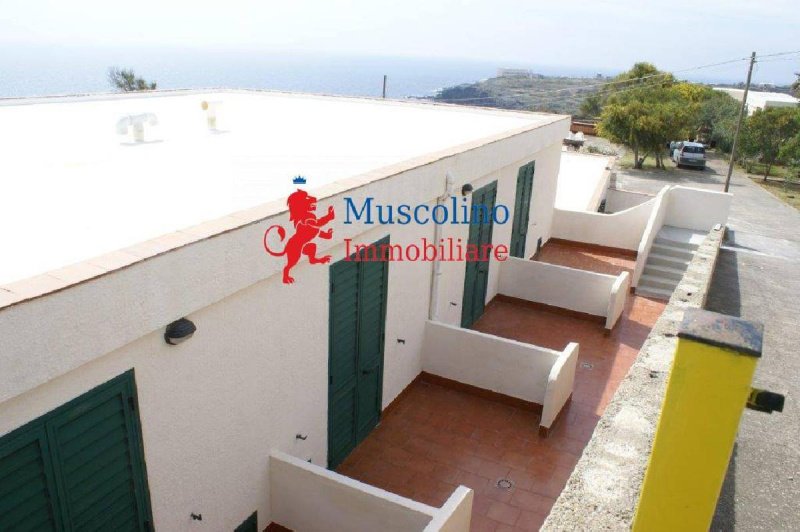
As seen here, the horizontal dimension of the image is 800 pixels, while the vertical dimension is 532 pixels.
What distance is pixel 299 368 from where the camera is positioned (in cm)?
643

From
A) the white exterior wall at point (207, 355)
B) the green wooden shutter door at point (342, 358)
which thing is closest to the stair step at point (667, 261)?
the white exterior wall at point (207, 355)

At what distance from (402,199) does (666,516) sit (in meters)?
5.47

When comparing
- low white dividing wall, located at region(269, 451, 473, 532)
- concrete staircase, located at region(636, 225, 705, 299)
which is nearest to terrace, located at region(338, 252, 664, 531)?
low white dividing wall, located at region(269, 451, 473, 532)

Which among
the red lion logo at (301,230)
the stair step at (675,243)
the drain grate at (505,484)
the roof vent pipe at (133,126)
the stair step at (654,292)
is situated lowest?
the drain grate at (505,484)

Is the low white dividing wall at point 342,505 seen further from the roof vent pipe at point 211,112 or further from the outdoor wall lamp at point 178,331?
the roof vent pipe at point 211,112

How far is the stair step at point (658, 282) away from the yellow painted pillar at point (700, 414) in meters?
12.4

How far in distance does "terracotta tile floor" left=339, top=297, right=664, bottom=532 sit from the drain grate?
0.05m

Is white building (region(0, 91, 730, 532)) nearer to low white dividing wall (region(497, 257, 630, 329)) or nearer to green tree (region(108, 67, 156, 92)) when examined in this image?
low white dividing wall (region(497, 257, 630, 329))

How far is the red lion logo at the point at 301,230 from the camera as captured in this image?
5707 millimetres

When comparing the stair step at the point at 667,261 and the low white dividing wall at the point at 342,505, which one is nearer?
the low white dividing wall at the point at 342,505

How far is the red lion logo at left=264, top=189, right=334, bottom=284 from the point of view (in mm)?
5707

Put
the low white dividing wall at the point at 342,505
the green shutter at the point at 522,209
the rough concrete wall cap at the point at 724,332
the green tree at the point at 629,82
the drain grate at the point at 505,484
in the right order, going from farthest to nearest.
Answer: the green tree at the point at 629,82, the green shutter at the point at 522,209, the drain grate at the point at 505,484, the low white dividing wall at the point at 342,505, the rough concrete wall cap at the point at 724,332

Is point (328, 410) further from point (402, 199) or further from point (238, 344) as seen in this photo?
point (402, 199)

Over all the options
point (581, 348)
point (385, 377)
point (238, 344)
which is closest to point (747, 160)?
point (581, 348)
